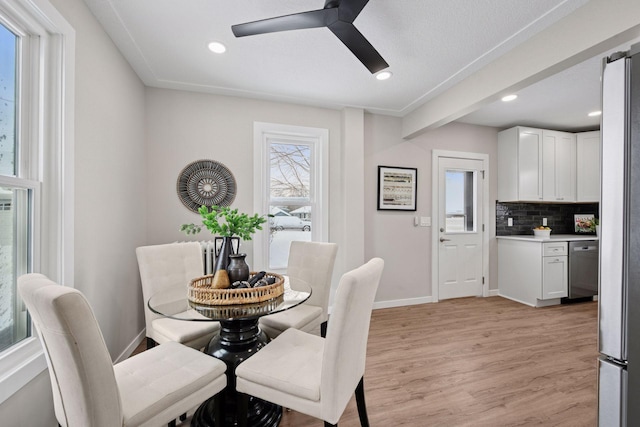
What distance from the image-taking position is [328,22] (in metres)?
1.64

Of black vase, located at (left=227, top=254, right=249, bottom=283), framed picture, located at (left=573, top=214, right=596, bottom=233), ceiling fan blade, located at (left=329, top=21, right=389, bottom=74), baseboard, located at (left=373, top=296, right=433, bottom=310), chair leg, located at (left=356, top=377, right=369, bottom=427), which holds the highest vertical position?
ceiling fan blade, located at (left=329, top=21, right=389, bottom=74)

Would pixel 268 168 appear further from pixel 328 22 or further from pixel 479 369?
pixel 479 369

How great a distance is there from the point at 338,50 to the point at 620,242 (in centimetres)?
214

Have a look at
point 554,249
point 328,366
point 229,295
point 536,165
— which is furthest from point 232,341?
point 536,165

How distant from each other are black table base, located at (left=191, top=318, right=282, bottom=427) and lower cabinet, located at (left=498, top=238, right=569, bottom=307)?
363 centimetres

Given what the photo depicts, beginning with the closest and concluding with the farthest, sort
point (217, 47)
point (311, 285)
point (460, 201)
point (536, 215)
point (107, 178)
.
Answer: point (107, 178) → point (217, 47) → point (311, 285) → point (460, 201) → point (536, 215)

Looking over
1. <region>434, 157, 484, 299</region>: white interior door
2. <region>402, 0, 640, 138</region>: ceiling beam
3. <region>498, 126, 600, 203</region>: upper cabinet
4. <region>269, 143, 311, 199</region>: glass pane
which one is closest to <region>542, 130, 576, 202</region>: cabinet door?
<region>498, 126, 600, 203</region>: upper cabinet

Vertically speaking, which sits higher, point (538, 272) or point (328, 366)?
point (328, 366)

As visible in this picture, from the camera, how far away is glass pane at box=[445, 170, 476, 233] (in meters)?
4.08

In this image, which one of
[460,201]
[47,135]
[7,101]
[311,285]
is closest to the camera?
[7,101]

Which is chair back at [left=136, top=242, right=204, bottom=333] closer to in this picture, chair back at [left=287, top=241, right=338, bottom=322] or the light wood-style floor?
chair back at [left=287, top=241, right=338, bottom=322]

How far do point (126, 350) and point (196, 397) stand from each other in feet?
5.18

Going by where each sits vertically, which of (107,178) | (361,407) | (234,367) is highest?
(107,178)

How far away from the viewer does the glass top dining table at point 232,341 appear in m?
1.49
